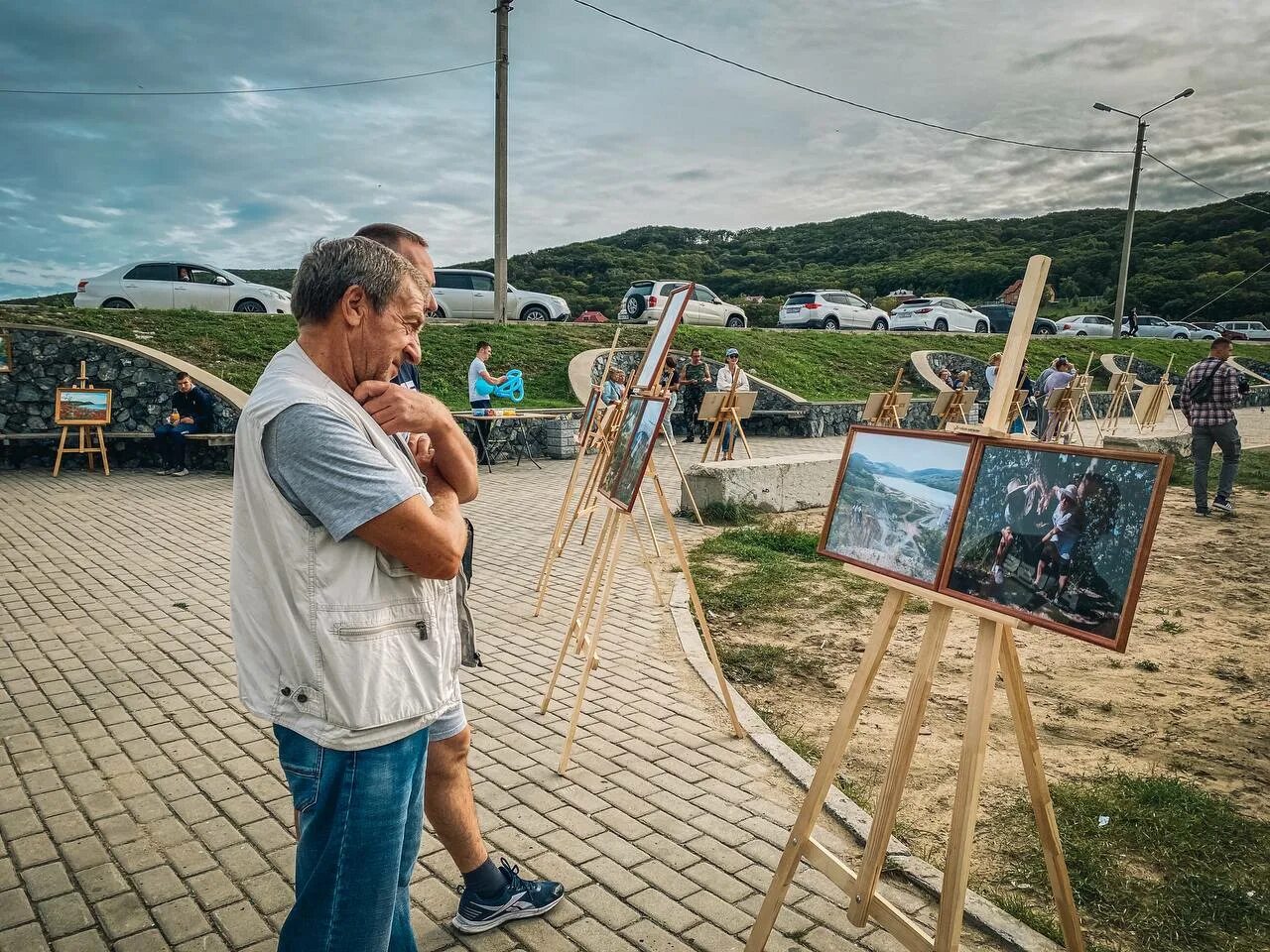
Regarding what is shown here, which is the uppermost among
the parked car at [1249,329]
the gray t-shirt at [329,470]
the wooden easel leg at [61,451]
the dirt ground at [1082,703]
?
the parked car at [1249,329]

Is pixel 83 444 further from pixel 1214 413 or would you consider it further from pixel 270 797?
pixel 1214 413

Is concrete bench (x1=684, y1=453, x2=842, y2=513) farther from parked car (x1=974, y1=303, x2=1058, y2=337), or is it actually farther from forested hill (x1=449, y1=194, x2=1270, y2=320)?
forested hill (x1=449, y1=194, x2=1270, y2=320)

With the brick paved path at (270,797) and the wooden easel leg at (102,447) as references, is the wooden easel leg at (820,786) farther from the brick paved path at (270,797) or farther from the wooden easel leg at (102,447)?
the wooden easel leg at (102,447)

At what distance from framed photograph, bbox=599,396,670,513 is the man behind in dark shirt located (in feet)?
34.5

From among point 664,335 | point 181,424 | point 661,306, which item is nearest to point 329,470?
point 664,335

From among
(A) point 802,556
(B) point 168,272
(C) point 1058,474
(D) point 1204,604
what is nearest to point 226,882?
(C) point 1058,474

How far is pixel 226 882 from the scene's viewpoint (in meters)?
3.01

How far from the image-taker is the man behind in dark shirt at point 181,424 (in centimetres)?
1272

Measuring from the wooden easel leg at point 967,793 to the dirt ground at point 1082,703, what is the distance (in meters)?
1.11

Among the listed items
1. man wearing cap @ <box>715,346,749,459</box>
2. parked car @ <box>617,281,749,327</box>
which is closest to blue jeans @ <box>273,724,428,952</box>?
man wearing cap @ <box>715,346,749,459</box>

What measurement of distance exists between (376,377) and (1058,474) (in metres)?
1.89

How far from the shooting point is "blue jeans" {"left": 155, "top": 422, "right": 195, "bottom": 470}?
1272 centimetres

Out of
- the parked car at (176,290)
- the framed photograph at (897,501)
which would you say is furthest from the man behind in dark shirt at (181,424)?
the framed photograph at (897,501)

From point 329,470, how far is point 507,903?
6.06 feet
